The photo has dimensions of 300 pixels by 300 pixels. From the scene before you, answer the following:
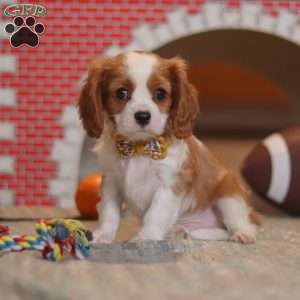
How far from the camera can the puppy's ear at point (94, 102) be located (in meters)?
2.43

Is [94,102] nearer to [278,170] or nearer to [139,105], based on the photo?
[139,105]

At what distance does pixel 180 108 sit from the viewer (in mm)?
2471

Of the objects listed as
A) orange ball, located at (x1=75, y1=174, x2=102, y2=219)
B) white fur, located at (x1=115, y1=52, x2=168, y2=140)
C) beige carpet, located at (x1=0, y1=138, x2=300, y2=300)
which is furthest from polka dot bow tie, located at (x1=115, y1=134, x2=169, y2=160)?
orange ball, located at (x1=75, y1=174, x2=102, y2=219)

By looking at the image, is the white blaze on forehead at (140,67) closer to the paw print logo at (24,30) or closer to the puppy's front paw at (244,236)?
the paw print logo at (24,30)

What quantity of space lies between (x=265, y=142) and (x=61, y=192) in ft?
3.58

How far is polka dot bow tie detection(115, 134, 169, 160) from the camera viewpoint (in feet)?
8.20

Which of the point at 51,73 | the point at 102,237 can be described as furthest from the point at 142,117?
the point at 51,73

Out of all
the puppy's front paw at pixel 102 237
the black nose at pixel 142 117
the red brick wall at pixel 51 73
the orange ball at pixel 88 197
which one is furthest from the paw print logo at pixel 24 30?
the red brick wall at pixel 51 73

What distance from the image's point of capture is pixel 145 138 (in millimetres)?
2465

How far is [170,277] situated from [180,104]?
0.72m

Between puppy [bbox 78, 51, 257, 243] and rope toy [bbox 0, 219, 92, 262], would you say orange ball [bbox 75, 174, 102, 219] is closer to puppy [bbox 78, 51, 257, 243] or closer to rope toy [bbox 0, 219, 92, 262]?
puppy [bbox 78, 51, 257, 243]

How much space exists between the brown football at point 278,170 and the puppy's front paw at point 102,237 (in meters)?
1.29

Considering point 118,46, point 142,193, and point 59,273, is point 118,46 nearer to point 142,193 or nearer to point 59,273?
point 142,193

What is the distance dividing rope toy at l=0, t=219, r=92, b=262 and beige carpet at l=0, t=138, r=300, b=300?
0.11ft
